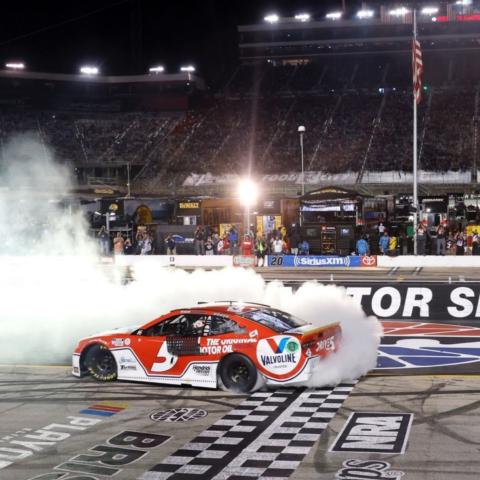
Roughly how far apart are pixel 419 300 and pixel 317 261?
44.2 feet

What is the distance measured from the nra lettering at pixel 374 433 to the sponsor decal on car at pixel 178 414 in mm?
1811

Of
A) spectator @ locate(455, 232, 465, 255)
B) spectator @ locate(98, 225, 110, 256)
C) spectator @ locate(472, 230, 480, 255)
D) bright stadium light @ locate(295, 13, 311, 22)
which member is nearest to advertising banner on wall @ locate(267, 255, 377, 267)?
spectator @ locate(455, 232, 465, 255)

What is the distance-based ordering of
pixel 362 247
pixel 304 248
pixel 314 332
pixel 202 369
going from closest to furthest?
pixel 314 332 → pixel 202 369 → pixel 362 247 → pixel 304 248

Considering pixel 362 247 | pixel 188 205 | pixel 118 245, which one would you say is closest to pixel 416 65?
pixel 362 247

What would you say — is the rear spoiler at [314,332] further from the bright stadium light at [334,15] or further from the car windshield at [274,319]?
the bright stadium light at [334,15]

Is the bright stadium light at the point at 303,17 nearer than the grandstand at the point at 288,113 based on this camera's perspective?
No

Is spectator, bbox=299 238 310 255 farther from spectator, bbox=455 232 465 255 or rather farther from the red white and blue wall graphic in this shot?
the red white and blue wall graphic

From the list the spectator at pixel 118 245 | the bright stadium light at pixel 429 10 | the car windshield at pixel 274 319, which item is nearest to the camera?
the car windshield at pixel 274 319

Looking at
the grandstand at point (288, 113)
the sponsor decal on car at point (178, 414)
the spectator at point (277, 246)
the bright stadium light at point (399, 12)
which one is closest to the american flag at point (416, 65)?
the grandstand at point (288, 113)

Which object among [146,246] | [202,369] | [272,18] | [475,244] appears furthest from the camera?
[272,18]

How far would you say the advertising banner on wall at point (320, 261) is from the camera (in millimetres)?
27656

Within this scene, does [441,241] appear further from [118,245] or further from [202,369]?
[202,369]

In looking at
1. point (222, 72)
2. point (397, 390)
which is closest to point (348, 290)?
point (397, 390)

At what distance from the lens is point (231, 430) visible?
7.63 m
